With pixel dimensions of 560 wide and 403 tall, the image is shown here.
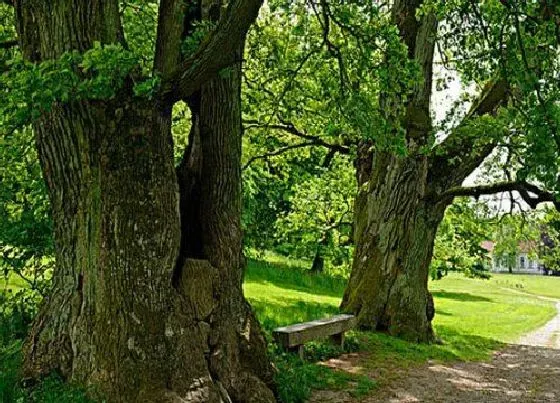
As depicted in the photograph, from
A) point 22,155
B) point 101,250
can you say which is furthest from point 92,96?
point 22,155

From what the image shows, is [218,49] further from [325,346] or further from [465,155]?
[465,155]

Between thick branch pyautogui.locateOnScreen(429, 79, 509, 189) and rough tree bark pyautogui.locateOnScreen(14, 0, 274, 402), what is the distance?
7717 mm

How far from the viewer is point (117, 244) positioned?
5.66 meters

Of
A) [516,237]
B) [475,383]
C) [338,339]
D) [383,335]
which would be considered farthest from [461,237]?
[475,383]

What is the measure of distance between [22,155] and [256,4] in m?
4.17

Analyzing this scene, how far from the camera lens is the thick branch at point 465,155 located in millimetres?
12852

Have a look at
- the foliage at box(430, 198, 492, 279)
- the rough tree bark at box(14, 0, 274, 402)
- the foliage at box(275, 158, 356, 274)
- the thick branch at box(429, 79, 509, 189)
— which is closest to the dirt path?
the rough tree bark at box(14, 0, 274, 402)

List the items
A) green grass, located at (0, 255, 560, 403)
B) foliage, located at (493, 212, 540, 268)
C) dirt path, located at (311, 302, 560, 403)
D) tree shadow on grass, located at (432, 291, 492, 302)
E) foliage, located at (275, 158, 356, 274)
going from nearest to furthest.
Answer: green grass, located at (0, 255, 560, 403) < dirt path, located at (311, 302, 560, 403) < foliage, located at (493, 212, 540, 268) < foliage, located at (275, 158, 356, 274) < tree shadow on grass, located at (432, 291, 492, 302)

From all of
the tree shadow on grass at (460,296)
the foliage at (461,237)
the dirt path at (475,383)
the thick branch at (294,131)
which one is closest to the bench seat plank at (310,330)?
the dirt path at (475,383)

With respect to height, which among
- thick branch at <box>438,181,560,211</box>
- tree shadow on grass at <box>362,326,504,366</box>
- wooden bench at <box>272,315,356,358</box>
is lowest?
tree shadow on grass at <box>362,326,504,366</box>

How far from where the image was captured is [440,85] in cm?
1565

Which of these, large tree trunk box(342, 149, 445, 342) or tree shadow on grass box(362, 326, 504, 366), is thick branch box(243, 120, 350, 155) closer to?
large tree trunk box(342, 149, 445, 342)

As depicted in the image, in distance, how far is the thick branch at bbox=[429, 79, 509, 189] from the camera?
12852mm

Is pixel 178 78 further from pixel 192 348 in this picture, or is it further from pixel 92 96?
pixel 192 348
